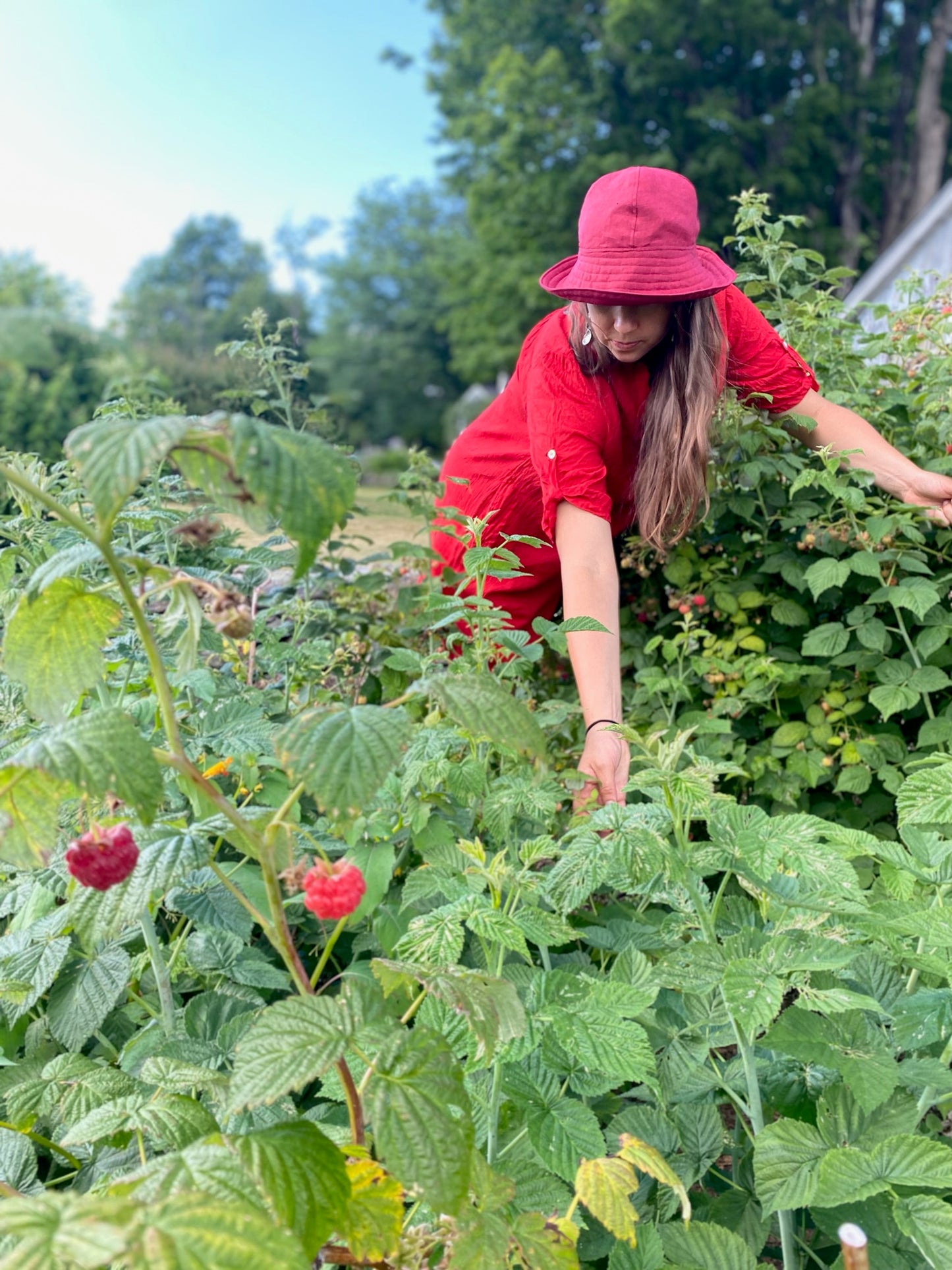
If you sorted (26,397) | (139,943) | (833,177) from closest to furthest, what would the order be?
(139,943) → (26,397) → (833,177)

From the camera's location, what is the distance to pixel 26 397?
43.7ft

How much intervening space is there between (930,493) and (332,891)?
71.5 inches

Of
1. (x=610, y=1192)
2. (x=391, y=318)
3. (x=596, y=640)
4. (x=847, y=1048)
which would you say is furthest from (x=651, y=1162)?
(x=391, y=318)

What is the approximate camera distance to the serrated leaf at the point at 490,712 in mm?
642

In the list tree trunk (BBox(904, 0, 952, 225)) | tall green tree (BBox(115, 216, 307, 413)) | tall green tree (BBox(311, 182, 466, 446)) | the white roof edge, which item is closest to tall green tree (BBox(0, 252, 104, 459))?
the white roof edge

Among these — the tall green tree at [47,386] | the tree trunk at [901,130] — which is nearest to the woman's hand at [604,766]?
the tall green tree at [47,386]

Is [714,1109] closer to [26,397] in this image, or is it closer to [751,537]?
[751,537]

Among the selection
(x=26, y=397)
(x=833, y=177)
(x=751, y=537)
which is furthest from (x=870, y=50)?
(x=751, y=537)

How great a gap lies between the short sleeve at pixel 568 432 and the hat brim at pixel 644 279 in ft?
0.78

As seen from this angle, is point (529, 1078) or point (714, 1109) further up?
point (529, 1078)

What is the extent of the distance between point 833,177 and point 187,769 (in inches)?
816

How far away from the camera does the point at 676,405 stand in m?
1.99

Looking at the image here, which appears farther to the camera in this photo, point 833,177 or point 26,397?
point 833,177

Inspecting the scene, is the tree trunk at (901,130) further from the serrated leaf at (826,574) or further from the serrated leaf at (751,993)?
the serrated leaf at (751,993)
